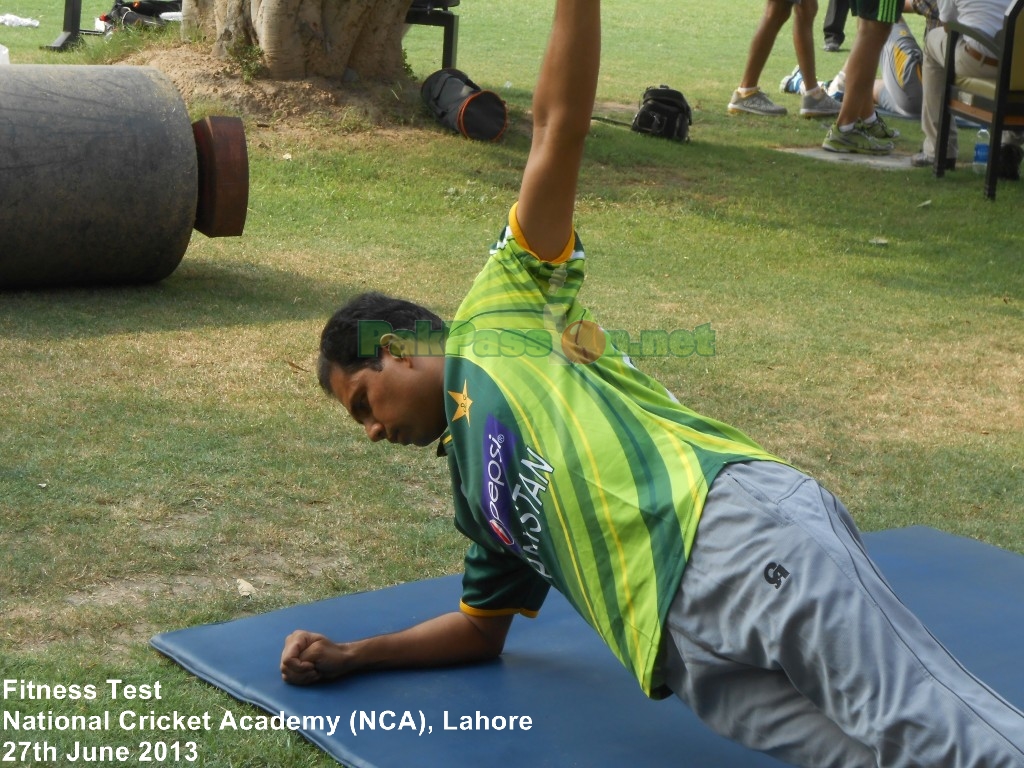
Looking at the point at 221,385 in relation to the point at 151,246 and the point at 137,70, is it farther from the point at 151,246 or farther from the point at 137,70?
the point at 137,70

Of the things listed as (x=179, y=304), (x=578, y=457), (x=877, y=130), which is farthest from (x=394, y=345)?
(x=877, y=130)

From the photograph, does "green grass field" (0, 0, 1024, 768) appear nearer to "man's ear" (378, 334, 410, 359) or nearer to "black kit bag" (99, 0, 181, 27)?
"man's ear" (378, 334, 410, 359)

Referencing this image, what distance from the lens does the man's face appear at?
2600mm

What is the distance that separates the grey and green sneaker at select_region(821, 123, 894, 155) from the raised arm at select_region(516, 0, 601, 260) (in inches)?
338

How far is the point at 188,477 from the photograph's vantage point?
4125mm

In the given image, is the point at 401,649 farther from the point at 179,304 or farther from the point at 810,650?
the point at 179,304

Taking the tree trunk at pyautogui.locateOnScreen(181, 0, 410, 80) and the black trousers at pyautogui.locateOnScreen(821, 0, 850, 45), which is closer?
the tree trunk at pyautogui.locateOnScreen(181, 0, 410, 80)

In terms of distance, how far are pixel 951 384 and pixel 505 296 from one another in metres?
3.57

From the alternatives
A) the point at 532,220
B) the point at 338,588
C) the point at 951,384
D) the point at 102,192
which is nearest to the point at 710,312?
the point at 951,384

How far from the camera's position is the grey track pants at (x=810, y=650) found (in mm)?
2164

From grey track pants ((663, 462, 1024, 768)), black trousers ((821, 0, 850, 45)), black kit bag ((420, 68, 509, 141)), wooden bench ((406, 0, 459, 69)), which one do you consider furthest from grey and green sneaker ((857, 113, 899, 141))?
grey track pants ((663, 462, 1024, 768))

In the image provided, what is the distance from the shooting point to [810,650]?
2191mm

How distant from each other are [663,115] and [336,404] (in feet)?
20.2

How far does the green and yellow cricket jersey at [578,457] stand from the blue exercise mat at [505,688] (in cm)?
41
